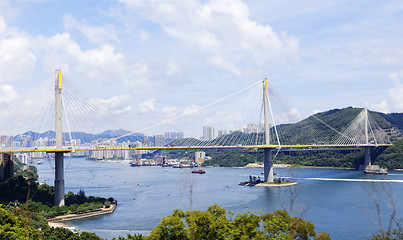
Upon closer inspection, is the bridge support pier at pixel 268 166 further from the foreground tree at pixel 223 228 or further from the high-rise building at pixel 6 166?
the foreground tree at pixel 223 228

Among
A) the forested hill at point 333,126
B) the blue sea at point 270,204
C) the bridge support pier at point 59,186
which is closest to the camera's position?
the blue sea at point 270,204

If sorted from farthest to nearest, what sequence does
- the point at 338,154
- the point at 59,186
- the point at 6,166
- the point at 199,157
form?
the point at 199,157 → the point at 338,154 → the point at 6,166 → the point at 59,186

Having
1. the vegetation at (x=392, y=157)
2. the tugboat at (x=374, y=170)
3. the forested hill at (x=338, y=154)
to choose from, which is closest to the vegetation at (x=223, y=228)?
the forested hill at (x=338, y=154)

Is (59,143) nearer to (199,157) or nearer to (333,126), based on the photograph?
(333,126)

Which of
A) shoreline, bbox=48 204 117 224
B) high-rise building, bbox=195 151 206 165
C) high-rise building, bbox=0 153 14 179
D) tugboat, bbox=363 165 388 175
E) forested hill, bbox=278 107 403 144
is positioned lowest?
shoreline, bbox=48 204 117 224

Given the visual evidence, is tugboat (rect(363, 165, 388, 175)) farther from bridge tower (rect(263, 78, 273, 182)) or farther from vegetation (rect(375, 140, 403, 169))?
bridge tower (rect(263, 78, 273, 182))

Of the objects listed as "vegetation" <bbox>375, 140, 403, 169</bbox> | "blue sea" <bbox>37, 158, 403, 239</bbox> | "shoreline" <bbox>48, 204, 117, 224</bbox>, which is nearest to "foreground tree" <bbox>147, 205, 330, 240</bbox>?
"blue sea" <bbox>37, 158, 403, 239</bbox>

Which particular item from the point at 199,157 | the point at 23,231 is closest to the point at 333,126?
the point at 199,157

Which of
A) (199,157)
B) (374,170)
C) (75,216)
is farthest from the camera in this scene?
(199,157)

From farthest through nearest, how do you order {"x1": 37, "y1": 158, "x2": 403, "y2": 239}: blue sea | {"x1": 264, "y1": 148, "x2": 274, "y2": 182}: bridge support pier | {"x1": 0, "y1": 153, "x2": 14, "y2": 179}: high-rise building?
{"x1": 264, "y1": 148, "x2": 274, "y2": 182}: bridge support pier < {"x1": 0, "y1": 153, "x2": 14, "y2": 179}: high-rise building < {"x1": 37, "y1": 158, "x2": 403, "y2": 239}: blue sea

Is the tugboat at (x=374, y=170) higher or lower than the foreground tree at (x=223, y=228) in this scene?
lower

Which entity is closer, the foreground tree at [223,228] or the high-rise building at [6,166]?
the foreground tree at [223,228]
